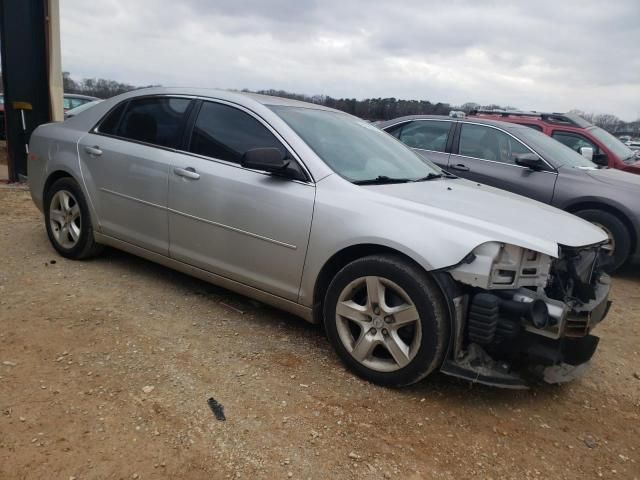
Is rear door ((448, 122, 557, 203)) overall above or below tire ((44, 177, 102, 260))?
above

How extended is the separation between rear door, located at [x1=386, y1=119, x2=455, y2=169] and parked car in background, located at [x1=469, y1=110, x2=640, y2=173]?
0.82 m

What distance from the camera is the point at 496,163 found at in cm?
615

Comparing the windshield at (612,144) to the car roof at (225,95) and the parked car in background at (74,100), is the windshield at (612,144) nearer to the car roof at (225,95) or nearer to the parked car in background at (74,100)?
the car roof at (225,95)

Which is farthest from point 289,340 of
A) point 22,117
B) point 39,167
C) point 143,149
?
point 22,117

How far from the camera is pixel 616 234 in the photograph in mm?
5512

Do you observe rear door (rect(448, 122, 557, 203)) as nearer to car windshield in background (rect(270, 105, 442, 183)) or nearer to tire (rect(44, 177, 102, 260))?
car windshield in background (rect(270, 105, 442, 183))

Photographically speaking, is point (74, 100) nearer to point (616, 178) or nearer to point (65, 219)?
point (65, 219)

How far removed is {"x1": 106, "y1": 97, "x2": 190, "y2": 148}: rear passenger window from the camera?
12.8 feet

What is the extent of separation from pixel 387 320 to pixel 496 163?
13.1ft

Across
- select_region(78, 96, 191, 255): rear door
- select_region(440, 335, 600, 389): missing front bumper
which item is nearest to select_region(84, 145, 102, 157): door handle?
select_region(78, 96, 191, 255): rear door

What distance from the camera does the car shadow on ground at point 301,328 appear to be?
2.93 meters

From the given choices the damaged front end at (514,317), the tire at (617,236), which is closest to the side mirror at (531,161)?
the tire at (617,236)

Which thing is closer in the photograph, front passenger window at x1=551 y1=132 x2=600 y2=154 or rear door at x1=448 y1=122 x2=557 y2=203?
rear door at x1=448 y1=122 x2=557 y2=203

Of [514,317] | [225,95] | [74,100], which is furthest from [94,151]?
[74,100]
